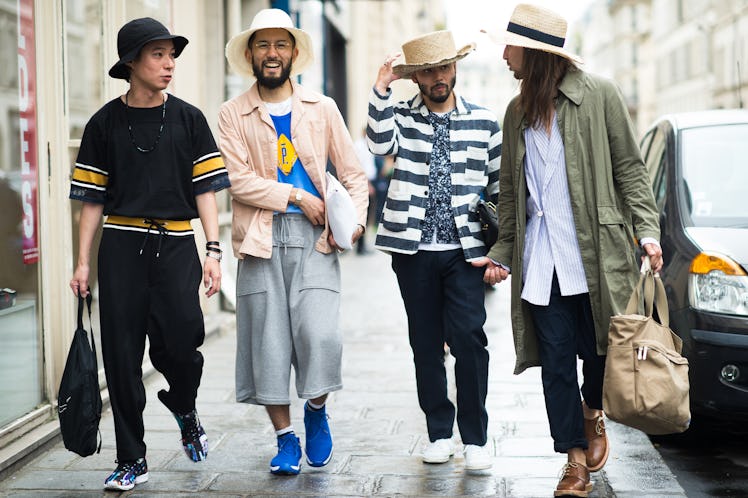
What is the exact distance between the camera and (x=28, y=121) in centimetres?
541

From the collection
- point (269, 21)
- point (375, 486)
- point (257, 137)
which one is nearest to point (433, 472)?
point (375, 486)

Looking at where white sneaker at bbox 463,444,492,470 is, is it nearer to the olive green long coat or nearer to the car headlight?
the olive green long coat

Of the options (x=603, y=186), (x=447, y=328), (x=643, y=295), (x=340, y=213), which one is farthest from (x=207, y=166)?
(x=643, y=295)

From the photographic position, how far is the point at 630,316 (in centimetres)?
426

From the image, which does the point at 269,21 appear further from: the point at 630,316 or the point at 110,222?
the point at 630,316

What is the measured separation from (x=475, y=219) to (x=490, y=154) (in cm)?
33

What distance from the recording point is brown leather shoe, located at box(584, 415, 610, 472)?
4781 mm

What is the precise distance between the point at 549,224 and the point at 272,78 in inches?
53.6

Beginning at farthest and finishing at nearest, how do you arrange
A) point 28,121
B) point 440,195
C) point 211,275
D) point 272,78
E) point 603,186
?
point 28,121 → point 440,195 → point 272,78 → point 211,275 → point 603,186

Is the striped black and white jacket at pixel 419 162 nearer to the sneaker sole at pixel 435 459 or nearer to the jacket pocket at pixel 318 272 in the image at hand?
the jacket pocket at pixel 318 272

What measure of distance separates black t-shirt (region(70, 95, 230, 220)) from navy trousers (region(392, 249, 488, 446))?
3.32ft

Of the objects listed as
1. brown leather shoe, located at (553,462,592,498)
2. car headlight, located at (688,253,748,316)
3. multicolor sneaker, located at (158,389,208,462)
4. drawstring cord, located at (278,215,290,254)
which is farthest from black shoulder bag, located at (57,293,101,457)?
car headlight, located at (688,253,748,316)

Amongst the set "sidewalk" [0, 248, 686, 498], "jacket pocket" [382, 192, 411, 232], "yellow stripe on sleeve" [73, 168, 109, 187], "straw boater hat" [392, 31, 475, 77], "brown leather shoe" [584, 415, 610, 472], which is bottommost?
"sidewalk" [0, 248, 686, 498]

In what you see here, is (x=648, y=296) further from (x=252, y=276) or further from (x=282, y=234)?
(x=252, y=276)
